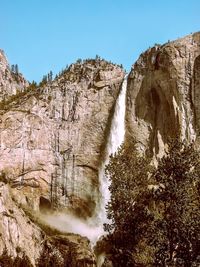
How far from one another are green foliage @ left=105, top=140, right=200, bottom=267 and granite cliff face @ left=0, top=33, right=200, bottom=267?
1538 centimetres

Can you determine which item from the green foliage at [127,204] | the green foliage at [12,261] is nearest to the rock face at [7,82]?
the green foliage at [12,261]

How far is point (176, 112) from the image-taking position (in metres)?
55.1

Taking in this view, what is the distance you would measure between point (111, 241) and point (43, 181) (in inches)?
922

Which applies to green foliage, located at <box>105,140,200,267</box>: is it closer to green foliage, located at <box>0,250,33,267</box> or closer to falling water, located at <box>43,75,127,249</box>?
green foliage, located at <box>0,250,33,267</box>

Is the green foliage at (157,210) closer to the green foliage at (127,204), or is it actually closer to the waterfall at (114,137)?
the green foliage at (127,204)

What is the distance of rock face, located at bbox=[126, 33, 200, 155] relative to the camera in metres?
55.0

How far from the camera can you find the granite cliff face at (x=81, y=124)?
5525 centimetres

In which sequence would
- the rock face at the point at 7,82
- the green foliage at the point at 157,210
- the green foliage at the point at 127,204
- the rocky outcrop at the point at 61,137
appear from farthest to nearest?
the rock face at the point at 7,82, the rocky outcrop at the point at 61,137, the green foliage at the point at 127,204, the green foliage at the point at 157,210

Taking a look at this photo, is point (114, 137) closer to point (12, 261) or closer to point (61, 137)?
point (61, 137)

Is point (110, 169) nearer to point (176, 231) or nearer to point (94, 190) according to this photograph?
point (176, 231)

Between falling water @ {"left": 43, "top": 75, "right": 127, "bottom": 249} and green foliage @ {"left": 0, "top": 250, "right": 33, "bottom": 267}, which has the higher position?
falling water @ {"left": 43, "top": 75, "right": 127, "bottom": 249}

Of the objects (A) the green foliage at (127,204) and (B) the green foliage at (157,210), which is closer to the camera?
(B) the green foliage at (157,210)

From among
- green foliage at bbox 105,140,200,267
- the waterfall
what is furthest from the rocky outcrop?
green foliage at bbox 105,140,200,267

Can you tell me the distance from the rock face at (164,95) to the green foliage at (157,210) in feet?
57.6
